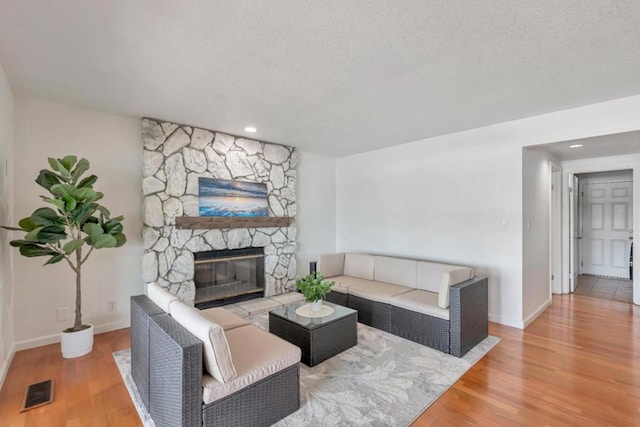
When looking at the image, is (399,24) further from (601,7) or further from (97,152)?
(97,152)

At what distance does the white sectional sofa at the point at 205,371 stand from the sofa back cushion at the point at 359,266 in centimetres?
237

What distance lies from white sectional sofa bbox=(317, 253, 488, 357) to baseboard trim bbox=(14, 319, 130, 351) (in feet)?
8.48

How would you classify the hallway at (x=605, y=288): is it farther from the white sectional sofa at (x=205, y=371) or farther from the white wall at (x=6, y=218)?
the white wall at (x=6, y=218)

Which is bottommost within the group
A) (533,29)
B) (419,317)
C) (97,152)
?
→ (419,317)

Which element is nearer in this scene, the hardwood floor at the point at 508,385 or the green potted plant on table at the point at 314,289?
the hardwood floor at the point at 508,385

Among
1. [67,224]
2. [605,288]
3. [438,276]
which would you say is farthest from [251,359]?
[605,288]

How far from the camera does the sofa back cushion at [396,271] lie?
3.93 metres

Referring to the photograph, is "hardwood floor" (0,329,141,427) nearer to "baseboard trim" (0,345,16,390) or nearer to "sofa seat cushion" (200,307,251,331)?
"baseboard trim" (0,345,16,390)

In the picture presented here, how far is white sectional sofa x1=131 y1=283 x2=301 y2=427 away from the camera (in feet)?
5.30

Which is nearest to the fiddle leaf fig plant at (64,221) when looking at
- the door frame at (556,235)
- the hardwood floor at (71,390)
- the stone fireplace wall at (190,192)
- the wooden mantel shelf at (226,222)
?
the hardwood floor at (71,390)

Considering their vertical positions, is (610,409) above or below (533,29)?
below

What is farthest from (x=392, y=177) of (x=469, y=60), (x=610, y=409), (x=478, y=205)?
(x=610, y=409)

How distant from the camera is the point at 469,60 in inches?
87.7

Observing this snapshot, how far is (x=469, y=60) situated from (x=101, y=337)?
449cm
